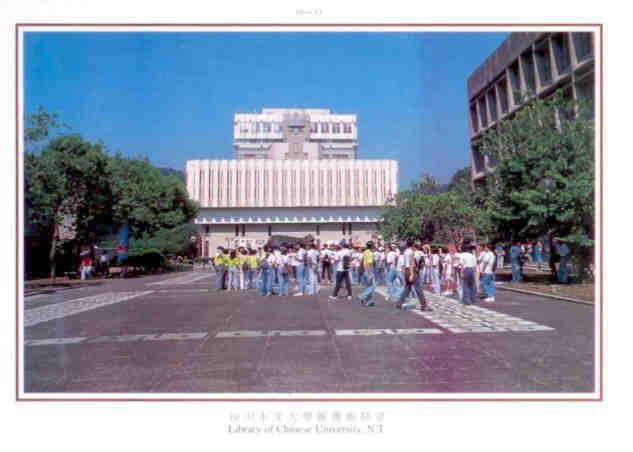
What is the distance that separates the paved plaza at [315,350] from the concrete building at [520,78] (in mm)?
14200

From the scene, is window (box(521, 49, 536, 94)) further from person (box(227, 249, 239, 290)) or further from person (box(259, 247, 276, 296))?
person (box(259, 247, 276, 296))

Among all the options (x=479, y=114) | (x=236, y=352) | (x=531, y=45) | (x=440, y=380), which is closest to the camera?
(x=440, y=380)

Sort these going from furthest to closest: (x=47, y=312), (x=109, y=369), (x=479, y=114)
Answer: (x=479, y=114), (x=47, y=312), (x=109, y=369)

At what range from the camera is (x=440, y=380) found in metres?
5.86

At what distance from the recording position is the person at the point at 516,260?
22.1m

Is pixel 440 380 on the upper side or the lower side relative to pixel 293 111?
lower

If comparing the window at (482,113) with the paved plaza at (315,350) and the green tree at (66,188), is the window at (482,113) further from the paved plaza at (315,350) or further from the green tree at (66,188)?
the paved plaza at (315,350)

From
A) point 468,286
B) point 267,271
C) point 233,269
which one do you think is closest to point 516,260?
point 468,286

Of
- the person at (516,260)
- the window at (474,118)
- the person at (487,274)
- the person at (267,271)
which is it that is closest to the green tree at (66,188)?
the person at (267,271)

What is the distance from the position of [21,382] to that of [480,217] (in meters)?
20.6

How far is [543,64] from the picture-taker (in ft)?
113
